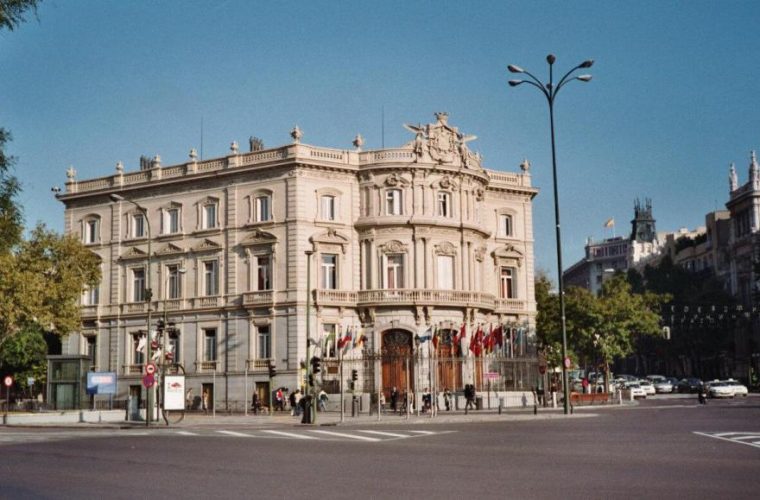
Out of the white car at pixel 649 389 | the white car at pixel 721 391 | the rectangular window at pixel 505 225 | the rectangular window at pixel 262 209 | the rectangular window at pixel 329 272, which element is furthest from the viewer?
the white car at pixel 649 389

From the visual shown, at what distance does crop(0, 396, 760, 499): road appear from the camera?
14.8m

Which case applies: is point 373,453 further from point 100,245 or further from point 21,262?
point 100,245

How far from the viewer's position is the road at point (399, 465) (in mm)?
14805

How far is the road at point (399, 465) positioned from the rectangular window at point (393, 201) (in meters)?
32.0

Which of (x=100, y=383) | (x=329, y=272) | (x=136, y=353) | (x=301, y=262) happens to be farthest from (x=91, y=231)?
(x=100, y=383)

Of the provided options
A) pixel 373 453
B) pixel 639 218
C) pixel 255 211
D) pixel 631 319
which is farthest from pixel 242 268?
pixel 639 218

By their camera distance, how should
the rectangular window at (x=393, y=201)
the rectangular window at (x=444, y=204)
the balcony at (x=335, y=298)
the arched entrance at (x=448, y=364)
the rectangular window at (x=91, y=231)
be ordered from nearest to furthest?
1. the balcony at (x=335, y=298)
2. the arched entrance at (x=448, y=364)
3. the rectangular window at (x=393, y=201)
4. the rectangular window at (x=444, y=204)
5. the rectangular window at (x=91, y=231)

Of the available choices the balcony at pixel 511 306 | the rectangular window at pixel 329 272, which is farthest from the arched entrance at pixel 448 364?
the rectangular window at pixel 329 272

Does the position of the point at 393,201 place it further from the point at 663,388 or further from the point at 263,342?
the point at 663,388

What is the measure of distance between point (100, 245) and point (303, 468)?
5109 cm

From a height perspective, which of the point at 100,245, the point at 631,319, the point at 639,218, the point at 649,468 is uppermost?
the point at 639,218

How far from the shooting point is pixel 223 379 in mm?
60469

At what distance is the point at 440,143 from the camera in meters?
62.0

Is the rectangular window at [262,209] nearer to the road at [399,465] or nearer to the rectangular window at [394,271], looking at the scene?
the rectangular window at [394,271]
